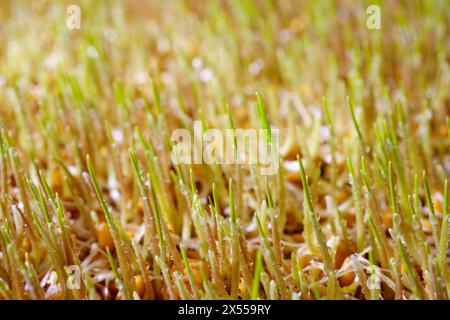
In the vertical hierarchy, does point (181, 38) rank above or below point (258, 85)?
above

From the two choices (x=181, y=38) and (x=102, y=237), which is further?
(x=181, y=38)

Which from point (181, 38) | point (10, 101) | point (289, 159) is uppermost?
point (181, 38)

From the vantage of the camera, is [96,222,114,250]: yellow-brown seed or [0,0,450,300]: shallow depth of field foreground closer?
[0,0,450,300]: shallow depth of field foreground

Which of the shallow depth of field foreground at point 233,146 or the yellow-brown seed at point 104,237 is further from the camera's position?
the yellow-brown seed at point 104,237

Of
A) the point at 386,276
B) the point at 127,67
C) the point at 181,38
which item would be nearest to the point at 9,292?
the point at 386,276

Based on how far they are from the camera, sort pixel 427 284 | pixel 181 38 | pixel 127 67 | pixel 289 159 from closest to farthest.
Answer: pixel 427 284, pixel 289 159, pixel 127 67, pixel 181 38

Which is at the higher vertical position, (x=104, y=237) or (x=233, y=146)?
(x=233, y=146)

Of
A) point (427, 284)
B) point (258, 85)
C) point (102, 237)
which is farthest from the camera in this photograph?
point (258, 85)
